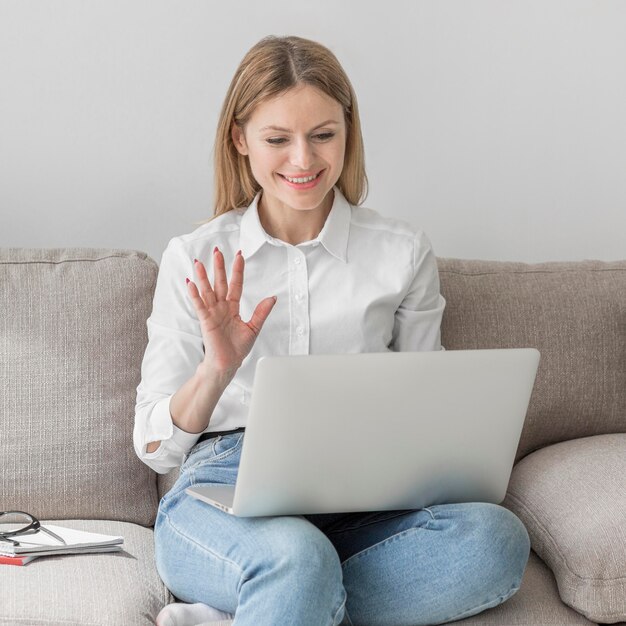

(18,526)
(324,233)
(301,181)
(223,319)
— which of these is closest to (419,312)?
(324,233)

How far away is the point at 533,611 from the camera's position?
154 centimetres

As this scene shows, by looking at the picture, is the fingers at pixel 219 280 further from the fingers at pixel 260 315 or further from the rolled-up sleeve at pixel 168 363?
the rolled-up sleeve at pixel 168 363

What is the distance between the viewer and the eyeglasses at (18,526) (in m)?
1.68

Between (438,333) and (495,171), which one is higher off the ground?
(495,171)

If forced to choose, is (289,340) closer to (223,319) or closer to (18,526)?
(223,319)

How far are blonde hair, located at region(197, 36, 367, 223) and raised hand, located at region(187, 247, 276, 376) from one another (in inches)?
13.2

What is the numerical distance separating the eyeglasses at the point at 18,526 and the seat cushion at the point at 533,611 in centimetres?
71

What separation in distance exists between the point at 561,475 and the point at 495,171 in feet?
3.05

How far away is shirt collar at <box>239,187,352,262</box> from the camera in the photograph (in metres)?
1.80

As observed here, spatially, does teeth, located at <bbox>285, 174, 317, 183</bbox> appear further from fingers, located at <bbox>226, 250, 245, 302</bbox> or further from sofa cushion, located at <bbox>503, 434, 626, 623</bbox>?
sofa cushion, located at <bbox>503, 434, 626, 623</bbox>

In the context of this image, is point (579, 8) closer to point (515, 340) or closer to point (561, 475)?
point (515, 340)

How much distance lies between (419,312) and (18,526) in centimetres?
83

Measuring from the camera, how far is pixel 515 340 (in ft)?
6.77

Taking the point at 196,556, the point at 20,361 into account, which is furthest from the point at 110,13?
the point at 196,556
